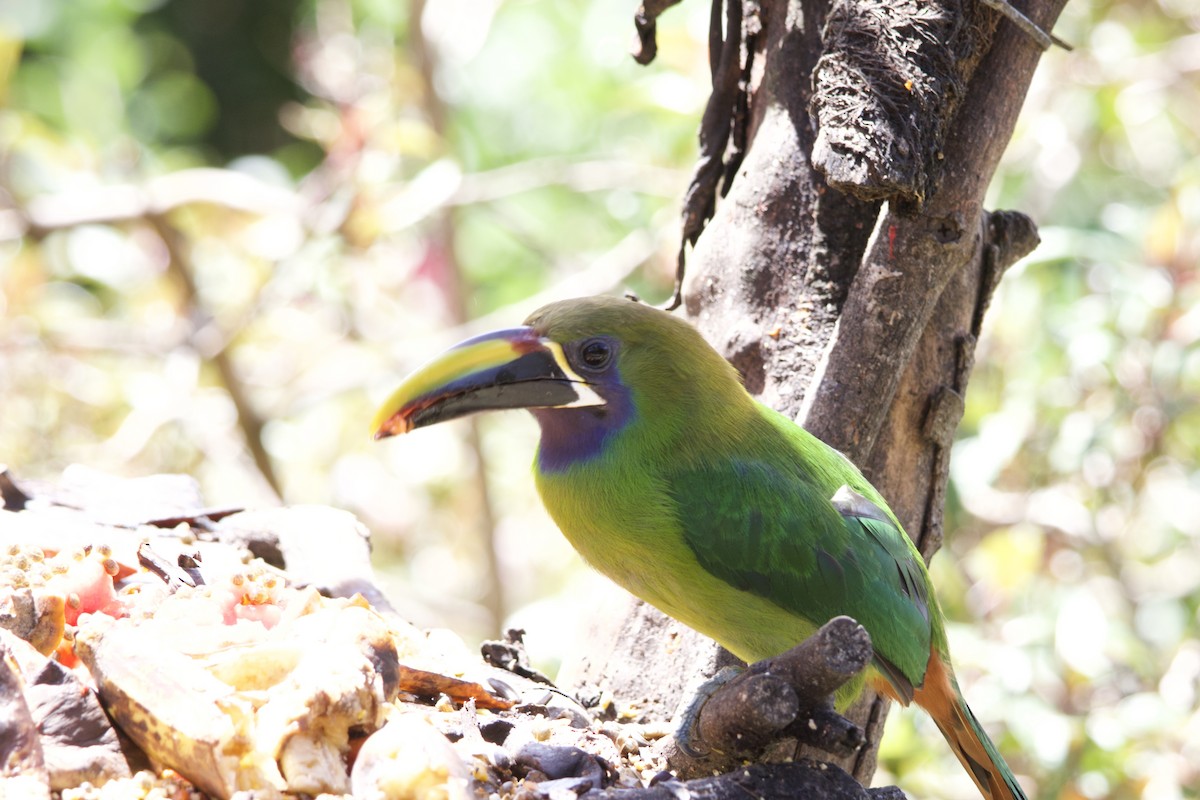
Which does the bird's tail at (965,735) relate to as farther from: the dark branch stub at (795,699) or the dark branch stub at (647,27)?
the dark branch stub at (647,27)

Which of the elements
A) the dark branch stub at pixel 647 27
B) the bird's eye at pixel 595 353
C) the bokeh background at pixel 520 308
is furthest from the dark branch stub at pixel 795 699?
the dark branch stub at pixel 647 27

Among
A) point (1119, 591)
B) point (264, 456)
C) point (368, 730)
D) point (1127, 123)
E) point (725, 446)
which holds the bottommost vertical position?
point (264, 456)

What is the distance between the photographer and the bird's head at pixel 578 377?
2381mm

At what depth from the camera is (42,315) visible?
576 centimetres

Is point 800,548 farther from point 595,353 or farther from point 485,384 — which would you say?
point 485,384

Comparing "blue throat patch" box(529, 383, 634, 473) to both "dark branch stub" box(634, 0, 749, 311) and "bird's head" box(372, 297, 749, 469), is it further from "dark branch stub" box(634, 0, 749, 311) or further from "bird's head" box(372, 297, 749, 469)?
"dark branch stub" box(634, 0, 749, 311)

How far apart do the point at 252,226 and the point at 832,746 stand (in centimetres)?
453

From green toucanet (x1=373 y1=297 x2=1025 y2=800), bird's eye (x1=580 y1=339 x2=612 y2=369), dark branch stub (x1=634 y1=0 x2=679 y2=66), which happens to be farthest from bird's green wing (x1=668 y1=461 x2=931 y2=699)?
dark branch stub (x1=634 y1=0 x2=679 y2=66)

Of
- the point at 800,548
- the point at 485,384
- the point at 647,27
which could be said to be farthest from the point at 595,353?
the point at 647,27

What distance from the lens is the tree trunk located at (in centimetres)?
235

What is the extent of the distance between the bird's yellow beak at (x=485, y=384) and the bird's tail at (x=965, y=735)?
950 millimetres

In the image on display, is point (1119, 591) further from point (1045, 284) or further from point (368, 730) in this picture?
point (368, 730)

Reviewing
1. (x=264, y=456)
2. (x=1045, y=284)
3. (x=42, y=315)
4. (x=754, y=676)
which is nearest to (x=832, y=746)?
(x=754, y=676)

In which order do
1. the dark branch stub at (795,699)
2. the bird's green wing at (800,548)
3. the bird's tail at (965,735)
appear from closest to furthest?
the dark branch stub at (795,699) < the bird's green wing at (800,548) < the bird's tail at (965,735)
